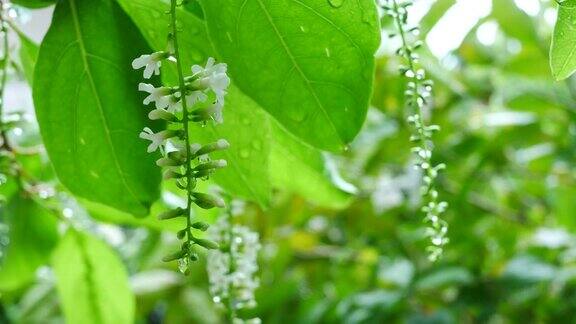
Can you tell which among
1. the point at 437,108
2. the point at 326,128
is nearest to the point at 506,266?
the point at 437,108

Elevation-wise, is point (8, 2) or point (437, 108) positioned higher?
point (8, 2)

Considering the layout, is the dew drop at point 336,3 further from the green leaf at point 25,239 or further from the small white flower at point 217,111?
the green leaf at point 25,239

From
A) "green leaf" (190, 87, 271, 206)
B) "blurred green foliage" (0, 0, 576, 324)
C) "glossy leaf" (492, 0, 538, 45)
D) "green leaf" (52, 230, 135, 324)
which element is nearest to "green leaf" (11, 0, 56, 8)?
"green leaf" (190, 87, 271, 206)

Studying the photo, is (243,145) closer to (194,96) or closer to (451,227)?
(194,96)

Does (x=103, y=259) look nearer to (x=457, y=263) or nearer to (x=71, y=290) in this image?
(x=71, y=290)

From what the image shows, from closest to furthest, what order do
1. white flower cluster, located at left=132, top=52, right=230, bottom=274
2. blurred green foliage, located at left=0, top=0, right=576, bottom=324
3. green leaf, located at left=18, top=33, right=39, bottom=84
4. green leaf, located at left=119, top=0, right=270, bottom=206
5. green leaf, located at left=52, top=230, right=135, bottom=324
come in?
white flower cluster, located at left=132, top=52, right=230, bottom=274, green leaf, located at left=119, top=0, right=270, bottom=206, green leaf, located at left=18, top=33, right=39, bottom=84, green leaf, located at left=52, top=230, right=135, bottom=324, blurred green foliage, located at left=0, top=0, right=576, bottom=324

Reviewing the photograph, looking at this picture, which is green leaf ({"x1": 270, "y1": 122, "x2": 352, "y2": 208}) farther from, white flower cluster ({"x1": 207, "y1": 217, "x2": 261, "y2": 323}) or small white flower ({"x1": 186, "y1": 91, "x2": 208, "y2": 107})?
small white flower ({"x1": 186, "y1": 91, "x2": 208, "y2": 107})
